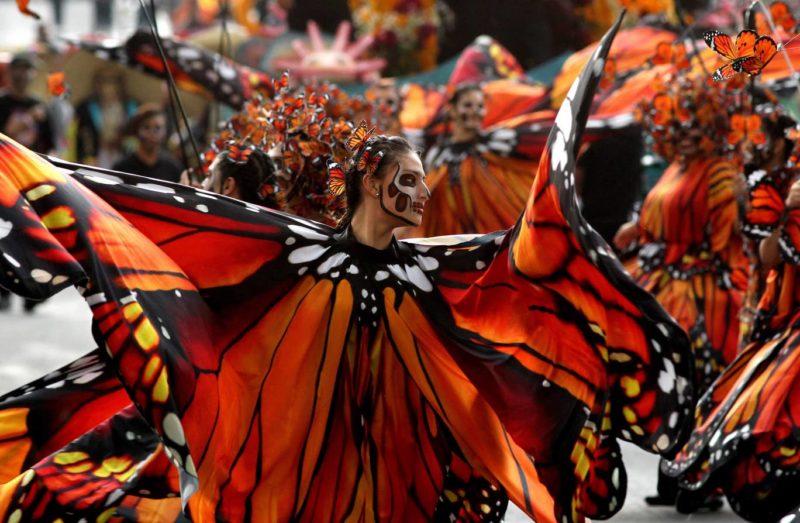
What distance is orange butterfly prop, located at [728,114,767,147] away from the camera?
22.6 feet

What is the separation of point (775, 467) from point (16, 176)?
3.03 meters

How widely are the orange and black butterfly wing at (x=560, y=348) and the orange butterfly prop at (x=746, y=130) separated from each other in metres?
2.26

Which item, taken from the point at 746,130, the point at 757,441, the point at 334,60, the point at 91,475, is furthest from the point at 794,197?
the point at 334,60

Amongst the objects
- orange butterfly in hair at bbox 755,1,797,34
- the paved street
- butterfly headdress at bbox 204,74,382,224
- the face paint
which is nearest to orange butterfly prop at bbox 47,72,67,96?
butterfly headdress at bbox 204,74,382,224

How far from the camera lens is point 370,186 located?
494 centimetres

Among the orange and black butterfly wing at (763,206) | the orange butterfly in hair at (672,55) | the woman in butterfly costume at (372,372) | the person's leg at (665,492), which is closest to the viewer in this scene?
the woman in butterfly costume at (372,372)

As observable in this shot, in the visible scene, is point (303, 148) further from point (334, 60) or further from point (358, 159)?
point (334, 60)

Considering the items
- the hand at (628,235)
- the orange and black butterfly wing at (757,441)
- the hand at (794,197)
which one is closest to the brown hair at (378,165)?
the hand at (794,197)

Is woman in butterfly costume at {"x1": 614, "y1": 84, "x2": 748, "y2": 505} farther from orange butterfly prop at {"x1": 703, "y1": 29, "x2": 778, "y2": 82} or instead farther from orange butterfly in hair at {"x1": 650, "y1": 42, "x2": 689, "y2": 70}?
orange butterfly prop at {"x1": 703, "y1": 29, "x2": 778, "y2": 82}

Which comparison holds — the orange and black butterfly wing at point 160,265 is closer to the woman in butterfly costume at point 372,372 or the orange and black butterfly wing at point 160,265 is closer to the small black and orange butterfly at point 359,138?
the woman in butterfly costume at point 372,372

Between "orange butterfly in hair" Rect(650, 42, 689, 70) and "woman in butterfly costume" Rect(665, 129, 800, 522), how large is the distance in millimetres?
1796

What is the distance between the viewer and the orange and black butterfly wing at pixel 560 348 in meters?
4.60

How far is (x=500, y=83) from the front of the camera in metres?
10.5

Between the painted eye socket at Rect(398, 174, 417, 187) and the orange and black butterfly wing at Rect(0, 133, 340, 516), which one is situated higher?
the painted eye socket at Rect(398, 174, 417, 187)
